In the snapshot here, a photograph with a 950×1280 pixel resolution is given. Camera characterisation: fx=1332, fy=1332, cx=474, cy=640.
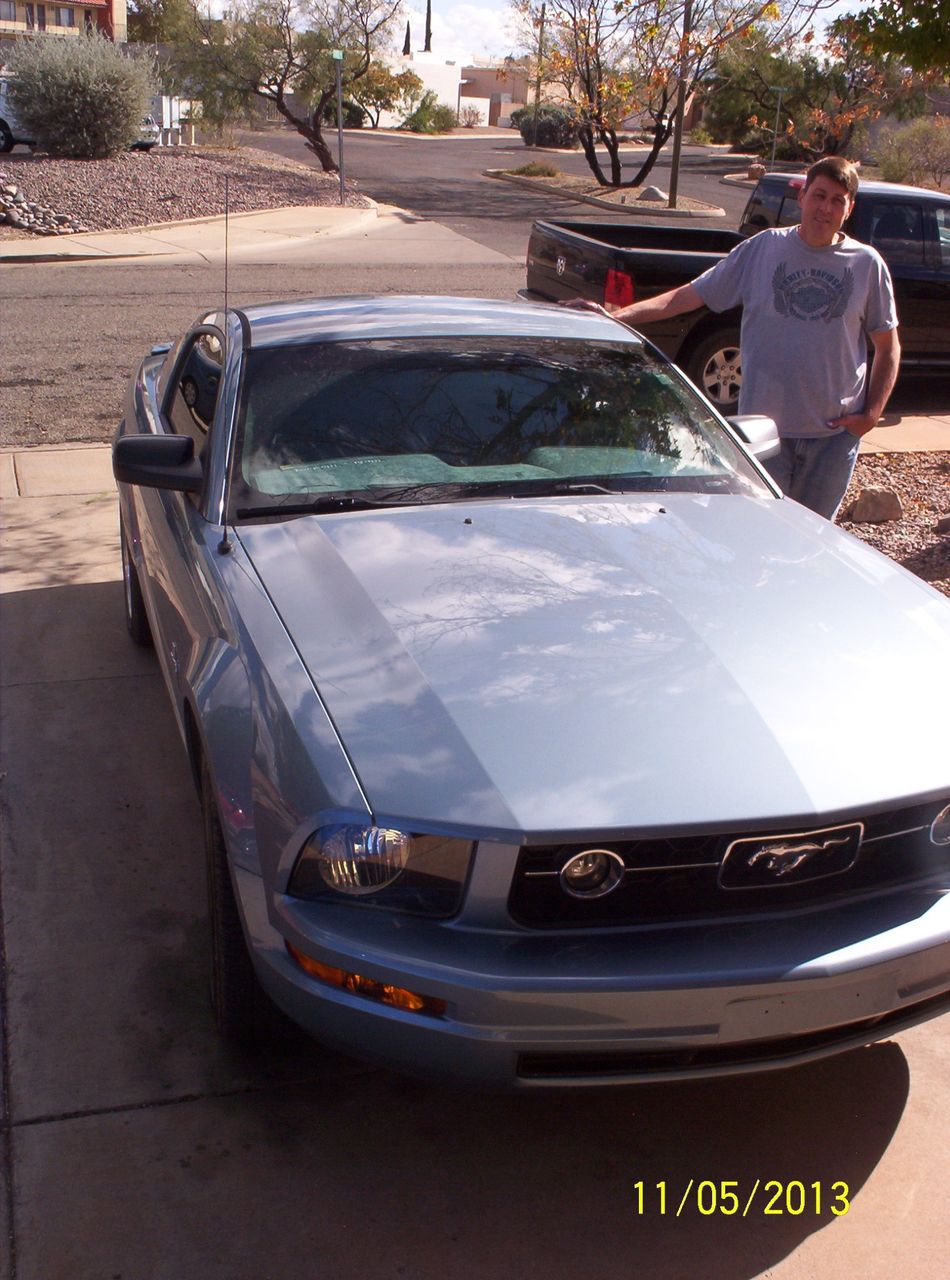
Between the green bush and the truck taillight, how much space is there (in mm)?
16967

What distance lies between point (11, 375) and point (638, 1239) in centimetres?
913

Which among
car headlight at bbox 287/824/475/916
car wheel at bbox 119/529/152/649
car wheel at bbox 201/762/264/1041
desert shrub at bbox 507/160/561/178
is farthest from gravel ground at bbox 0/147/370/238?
car headlight at bbox 287/824/475/916

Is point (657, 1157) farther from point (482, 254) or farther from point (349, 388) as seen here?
point (482, 254)

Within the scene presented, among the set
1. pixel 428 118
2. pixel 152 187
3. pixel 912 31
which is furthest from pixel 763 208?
pixel 428 118

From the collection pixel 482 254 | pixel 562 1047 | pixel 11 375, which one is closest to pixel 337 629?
pixel 562 1047

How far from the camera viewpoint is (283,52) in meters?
29.5

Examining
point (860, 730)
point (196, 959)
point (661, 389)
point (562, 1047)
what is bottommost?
point (196, 959)

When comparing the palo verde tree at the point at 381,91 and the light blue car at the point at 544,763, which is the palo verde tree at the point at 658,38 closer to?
the light blue car at the point at 544,763

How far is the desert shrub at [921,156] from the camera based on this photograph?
30891mm

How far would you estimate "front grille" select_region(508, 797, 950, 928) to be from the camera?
254cm

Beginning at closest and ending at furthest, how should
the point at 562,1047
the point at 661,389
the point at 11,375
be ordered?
the point at 562,1047
the point at 661,389
the point at 11,375

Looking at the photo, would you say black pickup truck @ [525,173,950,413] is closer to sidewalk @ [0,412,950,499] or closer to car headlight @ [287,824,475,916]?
sidewalk @ [0,412,950,499]

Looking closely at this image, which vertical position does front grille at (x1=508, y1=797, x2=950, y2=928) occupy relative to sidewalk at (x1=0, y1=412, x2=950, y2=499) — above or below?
above

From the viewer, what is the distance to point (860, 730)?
2795 millimetres
